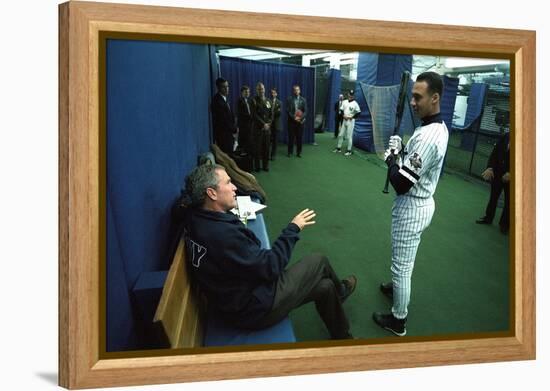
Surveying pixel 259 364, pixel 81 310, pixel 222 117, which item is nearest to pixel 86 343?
pixel 81 310

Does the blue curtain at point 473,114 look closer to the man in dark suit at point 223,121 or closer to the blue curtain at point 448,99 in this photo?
the blue curtain at point 448,99

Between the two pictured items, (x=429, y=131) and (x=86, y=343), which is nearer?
(x=86, y=343)

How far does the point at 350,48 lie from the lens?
225 cm

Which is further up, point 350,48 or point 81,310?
point 350,48

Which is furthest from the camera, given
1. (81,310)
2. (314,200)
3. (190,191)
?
(314,200)

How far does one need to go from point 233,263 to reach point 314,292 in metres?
0.41

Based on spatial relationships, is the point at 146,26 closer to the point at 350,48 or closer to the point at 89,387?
the point at 350,48

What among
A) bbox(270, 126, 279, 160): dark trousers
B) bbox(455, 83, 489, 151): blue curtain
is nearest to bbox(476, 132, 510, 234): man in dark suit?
bbox(455, 83, 489, 151): blue curtain

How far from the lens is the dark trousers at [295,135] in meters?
2.29

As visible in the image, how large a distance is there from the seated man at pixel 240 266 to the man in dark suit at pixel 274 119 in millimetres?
267

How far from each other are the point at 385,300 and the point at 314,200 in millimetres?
556

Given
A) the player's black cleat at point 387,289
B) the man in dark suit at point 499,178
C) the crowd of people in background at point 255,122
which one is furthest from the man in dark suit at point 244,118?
the man in dark suit at point 499,178

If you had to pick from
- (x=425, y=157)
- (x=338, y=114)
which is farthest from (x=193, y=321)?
(x=425, y=157)

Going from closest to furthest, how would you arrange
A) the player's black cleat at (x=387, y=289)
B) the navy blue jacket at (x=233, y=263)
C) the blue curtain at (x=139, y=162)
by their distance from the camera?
the blue curtain at (x=139, y=162) < the navy blue jacket at (x=233, y=263) < the player's black cleat at (x=387, y=289)
